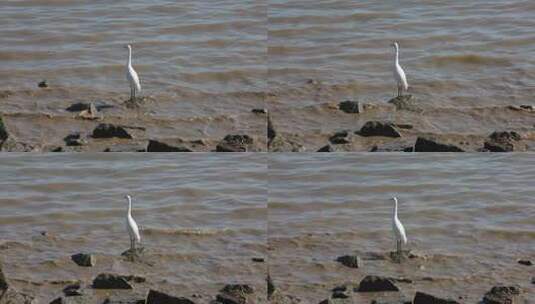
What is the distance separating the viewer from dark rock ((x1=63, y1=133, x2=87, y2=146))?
35.9 ft

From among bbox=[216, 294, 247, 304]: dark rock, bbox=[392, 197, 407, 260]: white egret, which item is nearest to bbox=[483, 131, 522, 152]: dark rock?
bbox=[392, 197, 407, 260]: white egret

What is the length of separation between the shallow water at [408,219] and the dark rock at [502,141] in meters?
0.60

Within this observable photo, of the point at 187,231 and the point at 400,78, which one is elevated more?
the point at 400,78

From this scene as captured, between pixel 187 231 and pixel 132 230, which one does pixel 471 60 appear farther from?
pixel 132 230

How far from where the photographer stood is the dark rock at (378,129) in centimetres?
1084

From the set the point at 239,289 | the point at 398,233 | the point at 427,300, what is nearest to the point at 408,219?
the point at 398,233

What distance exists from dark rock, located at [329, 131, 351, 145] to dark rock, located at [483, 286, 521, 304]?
5.47 feet

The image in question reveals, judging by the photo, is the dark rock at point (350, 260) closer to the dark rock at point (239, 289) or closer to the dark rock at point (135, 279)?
the dark rock at point (239, 289)

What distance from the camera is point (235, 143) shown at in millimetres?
11203

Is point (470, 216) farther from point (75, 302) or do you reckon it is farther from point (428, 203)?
point (75, 302)

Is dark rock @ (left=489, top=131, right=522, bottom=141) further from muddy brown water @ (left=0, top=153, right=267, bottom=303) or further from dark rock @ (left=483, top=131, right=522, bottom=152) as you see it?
muddy brown water @ (left=0, top=153, right=267, bottom=303)

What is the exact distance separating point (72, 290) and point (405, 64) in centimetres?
368

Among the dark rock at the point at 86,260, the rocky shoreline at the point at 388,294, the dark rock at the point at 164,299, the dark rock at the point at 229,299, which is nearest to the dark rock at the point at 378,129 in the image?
the rocky shoreline at the point at 388,294

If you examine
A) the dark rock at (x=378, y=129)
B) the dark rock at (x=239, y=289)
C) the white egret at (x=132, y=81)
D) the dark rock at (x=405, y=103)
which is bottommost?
the dark rock at (x=239, y=289)
